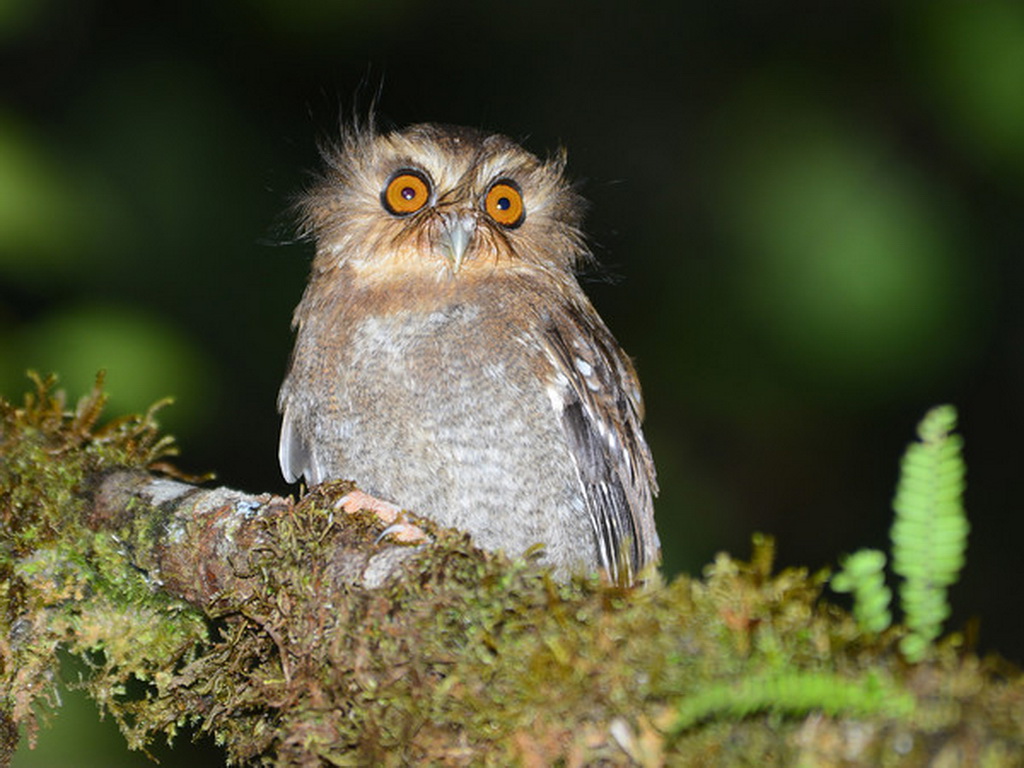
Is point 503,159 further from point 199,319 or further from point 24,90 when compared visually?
point 24,90

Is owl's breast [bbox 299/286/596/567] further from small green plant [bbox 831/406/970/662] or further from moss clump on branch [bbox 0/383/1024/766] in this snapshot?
small green plant [bbox 831/406/970/662]

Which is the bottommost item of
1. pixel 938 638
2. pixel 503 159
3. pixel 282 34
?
pixel 938 638

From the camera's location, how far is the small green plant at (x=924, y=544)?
1322 mm

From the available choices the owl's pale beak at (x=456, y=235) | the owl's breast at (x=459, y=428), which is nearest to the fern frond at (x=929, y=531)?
the owl's breast at (x=459, y=428)

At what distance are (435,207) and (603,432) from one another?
970 mm

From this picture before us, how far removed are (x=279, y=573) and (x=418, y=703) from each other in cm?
60

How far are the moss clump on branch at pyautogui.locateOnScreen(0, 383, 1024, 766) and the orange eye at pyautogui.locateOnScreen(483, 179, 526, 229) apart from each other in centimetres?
165

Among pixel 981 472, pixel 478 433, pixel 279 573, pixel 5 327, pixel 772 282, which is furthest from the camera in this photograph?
pixel 981 472

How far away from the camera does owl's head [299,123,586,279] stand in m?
3.56

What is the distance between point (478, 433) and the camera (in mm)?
3094

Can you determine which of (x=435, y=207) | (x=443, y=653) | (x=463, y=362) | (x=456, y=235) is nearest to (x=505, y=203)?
(x=435, y=207)

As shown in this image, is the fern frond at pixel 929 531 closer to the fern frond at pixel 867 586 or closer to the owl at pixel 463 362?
the fern frond at pixel 867 586

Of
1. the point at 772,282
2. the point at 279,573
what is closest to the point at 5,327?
the point at 279,573

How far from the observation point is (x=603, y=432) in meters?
3.47
